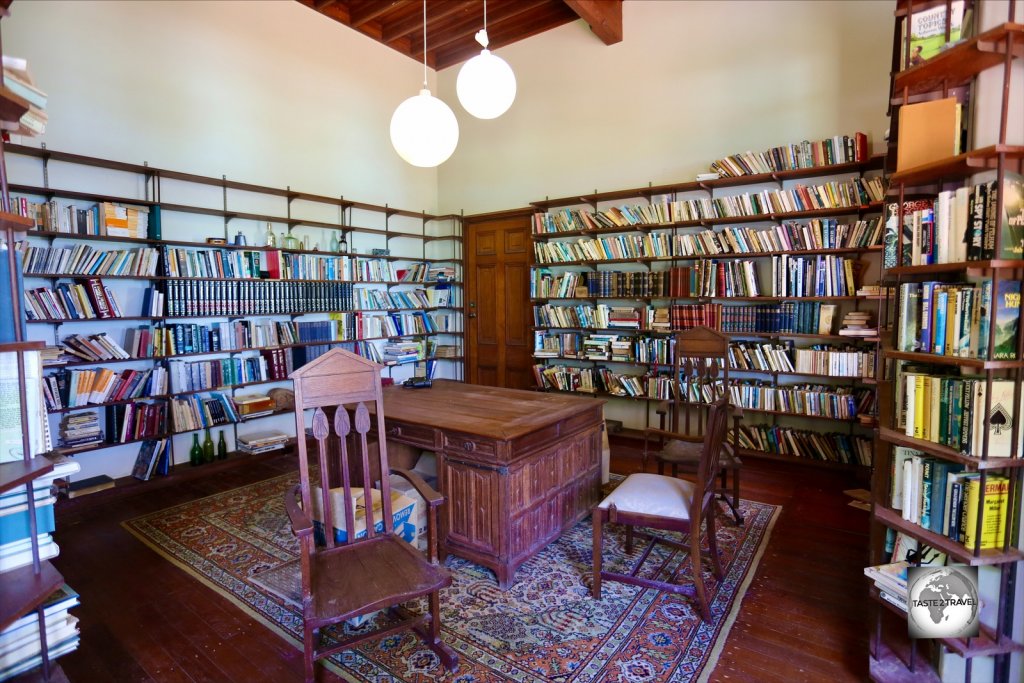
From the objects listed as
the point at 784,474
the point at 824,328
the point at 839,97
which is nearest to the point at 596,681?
the point at 784,474

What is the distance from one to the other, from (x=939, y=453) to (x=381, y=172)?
5703mm

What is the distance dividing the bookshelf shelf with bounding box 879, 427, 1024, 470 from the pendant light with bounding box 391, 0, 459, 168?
2.22 metres

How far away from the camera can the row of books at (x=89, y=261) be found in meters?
3.34

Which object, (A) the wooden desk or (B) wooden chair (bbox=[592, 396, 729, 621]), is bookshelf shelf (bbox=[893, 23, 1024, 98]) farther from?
(A) the wooden desk

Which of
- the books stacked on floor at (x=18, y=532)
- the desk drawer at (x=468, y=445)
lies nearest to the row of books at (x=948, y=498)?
the desk drawer at (x=468, y=445)

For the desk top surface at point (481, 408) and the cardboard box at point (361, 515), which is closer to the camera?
the cardboard box at point (361, 515)

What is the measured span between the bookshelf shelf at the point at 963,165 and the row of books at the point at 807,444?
282 cm

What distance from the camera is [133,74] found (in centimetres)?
389

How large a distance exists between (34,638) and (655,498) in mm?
2225

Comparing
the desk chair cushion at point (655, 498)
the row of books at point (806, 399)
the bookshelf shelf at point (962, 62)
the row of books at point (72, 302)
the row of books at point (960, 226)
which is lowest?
the desk chair cushion at point (655, 498)

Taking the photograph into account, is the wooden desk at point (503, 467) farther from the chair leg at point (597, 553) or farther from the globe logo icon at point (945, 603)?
the globe logo icon at point (945, 603)

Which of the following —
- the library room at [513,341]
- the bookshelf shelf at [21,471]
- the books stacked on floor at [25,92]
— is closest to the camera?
the bookshelf shelf at [21,471]

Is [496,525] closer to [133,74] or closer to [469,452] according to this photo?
[469,452]

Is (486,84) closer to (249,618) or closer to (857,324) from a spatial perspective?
(249,618)
